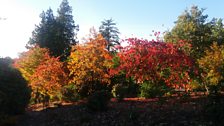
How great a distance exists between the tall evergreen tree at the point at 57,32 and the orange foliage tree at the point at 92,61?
21858 millimetres

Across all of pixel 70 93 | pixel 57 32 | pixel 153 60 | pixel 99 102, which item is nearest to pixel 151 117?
pixel 153 60

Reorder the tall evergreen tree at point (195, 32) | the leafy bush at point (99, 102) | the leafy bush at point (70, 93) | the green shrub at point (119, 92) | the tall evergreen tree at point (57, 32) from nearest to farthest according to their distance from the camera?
the leafy bush at point (99, 102)
the green shrub at point (119, 92)
the leafy bush at point (70, 93)
the tall evergreen tree at point (195, 32)
the tall evergreen tree at point (57, 32)

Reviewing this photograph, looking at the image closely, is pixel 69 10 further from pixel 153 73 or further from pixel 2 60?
pixel 153 73

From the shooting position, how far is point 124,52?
48.5 feet

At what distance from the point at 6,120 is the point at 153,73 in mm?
8628

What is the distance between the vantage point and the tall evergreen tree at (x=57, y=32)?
4775 centimetres

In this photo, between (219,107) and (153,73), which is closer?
(219,107)

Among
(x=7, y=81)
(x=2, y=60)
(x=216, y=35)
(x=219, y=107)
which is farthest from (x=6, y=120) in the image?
(x=216, y=35)

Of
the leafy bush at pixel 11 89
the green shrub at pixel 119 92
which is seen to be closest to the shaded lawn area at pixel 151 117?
the leafy bush at pixel 11 89

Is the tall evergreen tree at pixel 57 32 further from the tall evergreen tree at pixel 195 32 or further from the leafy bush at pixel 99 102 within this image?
the leafy bush at pixel 99 102

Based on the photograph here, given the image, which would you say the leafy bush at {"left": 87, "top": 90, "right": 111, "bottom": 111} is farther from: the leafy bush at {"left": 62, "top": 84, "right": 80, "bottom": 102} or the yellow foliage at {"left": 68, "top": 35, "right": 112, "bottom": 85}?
the leafy bush at {"left": 62, "top": 84, "right": 80, "bottom": 102}

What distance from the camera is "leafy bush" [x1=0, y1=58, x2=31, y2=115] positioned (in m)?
17.8

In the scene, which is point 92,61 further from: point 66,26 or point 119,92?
point 66,26

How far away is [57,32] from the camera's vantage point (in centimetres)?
4934
